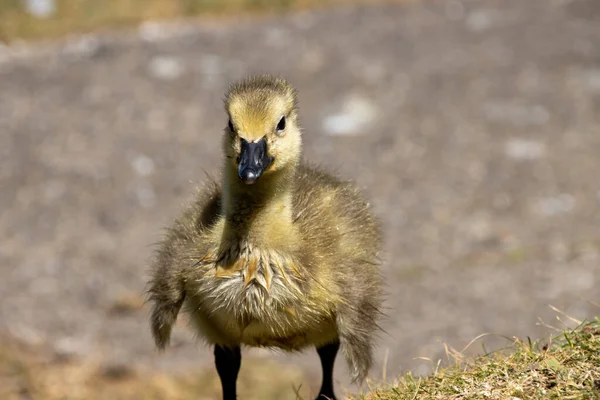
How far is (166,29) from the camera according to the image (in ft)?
45.2

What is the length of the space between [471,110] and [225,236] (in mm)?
8032

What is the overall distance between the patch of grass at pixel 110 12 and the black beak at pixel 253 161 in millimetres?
9473

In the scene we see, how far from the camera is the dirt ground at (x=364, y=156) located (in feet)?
29.6

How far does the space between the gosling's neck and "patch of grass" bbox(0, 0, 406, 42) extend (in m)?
9.33

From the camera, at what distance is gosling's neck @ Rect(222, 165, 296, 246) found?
447 centimetres

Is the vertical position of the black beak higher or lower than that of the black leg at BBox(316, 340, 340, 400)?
higher

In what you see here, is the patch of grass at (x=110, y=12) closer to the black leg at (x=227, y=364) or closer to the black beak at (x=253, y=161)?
the black leg at (x=227, y=364)

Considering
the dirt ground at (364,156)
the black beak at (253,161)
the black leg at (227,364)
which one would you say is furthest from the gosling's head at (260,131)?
the dirt ground at (364,156)

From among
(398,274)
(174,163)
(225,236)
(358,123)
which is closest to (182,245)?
(225,236)

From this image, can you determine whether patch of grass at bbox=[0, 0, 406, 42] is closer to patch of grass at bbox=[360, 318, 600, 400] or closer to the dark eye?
the dark eye

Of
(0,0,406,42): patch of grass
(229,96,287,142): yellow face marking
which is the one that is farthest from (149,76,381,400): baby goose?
(0,0,406,42): patch of grass

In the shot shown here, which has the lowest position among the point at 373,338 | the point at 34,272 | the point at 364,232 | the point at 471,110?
the point at 34,272

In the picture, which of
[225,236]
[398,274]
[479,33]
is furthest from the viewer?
[479,33]

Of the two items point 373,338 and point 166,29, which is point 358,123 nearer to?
point 166,29
